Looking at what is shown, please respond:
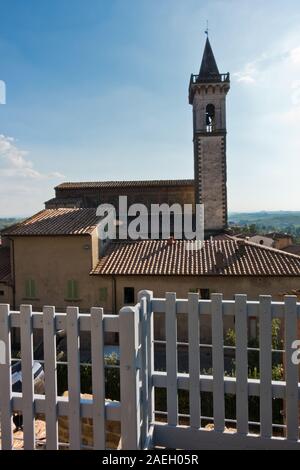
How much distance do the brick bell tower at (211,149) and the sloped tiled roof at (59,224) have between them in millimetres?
12761

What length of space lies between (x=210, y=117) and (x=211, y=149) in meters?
3.36

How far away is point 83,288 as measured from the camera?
1842 cm

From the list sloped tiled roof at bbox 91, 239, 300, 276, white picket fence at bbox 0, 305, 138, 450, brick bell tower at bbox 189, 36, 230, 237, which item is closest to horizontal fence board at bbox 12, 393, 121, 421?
white picket fence at bbox 0, 305, 138, 450

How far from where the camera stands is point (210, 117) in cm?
3114

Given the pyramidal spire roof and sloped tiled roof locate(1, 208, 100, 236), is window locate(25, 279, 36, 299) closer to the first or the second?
sloped tiled roof locate(1, 208, 100, 236)

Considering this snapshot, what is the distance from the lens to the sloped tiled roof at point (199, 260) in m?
17.1

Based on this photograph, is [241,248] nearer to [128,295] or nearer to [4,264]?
[128,295]

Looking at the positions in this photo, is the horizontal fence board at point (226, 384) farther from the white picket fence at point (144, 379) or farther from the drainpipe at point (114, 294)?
the drainpipe at point (114, 294)

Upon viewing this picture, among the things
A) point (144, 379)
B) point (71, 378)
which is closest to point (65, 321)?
point (71, 378)

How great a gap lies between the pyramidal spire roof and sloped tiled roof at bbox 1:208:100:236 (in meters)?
19.3

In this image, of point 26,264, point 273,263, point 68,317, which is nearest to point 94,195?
point 26,264

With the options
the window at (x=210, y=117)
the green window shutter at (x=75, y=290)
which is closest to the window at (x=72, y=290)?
the green window shutter at (x=75, y=290)

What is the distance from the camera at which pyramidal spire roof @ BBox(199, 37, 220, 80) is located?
31.0 m
